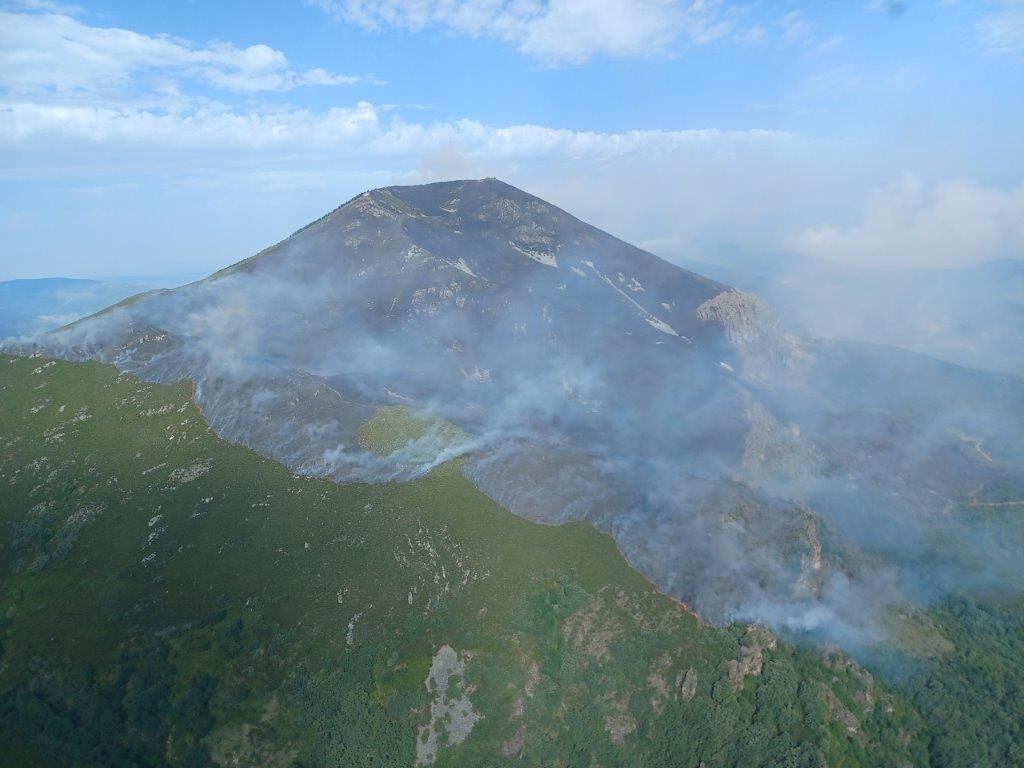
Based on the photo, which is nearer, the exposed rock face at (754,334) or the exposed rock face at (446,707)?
the exposed rock face at (446,707)

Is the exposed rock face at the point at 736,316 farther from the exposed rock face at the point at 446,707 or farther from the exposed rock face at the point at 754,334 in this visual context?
the exposed rock face at the point at 446,707

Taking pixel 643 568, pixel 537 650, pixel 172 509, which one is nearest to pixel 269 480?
pixel 172 509

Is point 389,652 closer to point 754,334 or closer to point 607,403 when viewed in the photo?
point 607,403

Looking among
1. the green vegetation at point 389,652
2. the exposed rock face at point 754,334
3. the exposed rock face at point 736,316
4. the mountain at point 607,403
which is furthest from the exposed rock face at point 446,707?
the exposed rock face at point 736,316

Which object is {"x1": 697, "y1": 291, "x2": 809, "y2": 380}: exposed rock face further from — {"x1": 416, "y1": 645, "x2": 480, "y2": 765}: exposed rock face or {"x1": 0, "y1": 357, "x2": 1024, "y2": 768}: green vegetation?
{"x1": 416, "y1": 645, "x2": 480, "y2": 765}: exposed rock face

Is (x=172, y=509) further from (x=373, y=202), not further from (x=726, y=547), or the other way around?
(x=373, y=202)

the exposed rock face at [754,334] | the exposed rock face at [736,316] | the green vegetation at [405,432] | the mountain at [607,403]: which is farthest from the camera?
the exposed rock face at [736,316]

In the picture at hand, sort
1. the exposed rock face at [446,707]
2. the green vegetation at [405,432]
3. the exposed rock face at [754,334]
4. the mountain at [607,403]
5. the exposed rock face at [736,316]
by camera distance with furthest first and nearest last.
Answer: the exposed rock face at [736,316] → the exposed rock face at [754,334] → the green vegetation at [405,432] → the mountain at [607,403] → the exposed rock face at [446,707]
